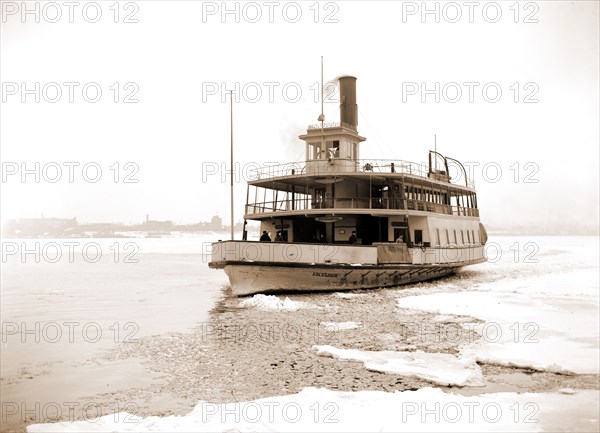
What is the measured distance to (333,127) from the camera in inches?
1150

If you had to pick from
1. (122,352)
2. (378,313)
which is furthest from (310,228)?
(122,352)

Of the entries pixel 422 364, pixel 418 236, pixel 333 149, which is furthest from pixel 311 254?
pixel 422 364

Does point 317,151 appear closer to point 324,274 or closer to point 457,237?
point 324,274

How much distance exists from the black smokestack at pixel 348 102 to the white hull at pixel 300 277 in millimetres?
12009

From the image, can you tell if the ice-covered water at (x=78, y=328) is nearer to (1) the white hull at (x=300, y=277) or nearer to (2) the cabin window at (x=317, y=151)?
(1) the white hull at (x=300, y=277)

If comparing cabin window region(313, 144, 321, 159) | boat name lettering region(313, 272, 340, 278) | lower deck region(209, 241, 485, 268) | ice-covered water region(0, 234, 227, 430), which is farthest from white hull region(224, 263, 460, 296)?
cabin window region(313, 144, 321, 159)

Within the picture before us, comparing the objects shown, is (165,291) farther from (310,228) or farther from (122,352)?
(122,352)

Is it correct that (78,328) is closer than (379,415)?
Answer: No

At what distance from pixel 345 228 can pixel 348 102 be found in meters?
9.71

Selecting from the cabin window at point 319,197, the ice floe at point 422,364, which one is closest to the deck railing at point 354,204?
the cabin window at point 319,197

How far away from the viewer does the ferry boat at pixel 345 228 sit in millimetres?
21469

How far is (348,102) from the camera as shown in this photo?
32.2 meters

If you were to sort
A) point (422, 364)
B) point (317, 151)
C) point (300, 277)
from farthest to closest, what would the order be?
1. point (317, 151)
2. point (300, 277)
3. point (422, 364)

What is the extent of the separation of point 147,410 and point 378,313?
1015 centimetres
